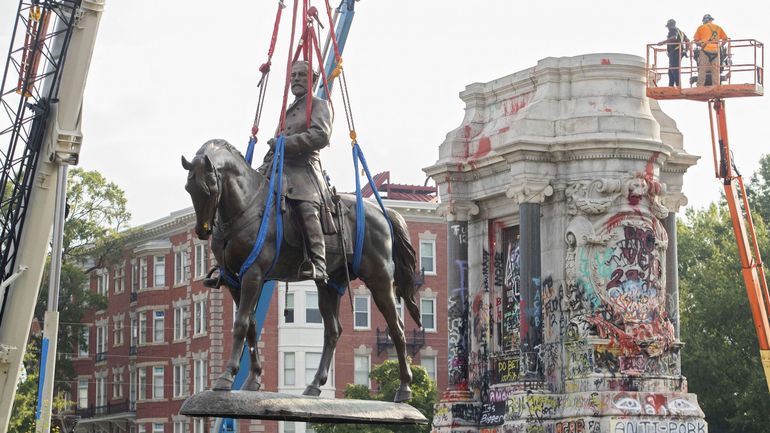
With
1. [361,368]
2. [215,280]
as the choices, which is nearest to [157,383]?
[361,368]

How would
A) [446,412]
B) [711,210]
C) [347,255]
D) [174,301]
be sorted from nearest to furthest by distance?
[347,255]
[446,412]
[711,210]
[174,301]

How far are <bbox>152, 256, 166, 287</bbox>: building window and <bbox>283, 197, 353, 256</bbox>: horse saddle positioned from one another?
64.5 meters

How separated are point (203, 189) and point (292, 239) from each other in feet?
5.20

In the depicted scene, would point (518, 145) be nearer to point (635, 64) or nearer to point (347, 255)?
point (635, 64)

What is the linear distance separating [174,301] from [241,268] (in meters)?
64.5

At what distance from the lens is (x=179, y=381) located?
79375 millimetres

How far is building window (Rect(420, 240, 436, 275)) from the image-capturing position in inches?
3012

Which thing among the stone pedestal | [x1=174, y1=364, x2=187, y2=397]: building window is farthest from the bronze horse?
[x1=174, y1=364, x2=187, y2=397]: building window

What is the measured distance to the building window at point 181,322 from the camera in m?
79.4

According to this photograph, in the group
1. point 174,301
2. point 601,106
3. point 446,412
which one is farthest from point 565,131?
point 174,301

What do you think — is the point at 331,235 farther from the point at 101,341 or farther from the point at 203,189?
the point at 101,341

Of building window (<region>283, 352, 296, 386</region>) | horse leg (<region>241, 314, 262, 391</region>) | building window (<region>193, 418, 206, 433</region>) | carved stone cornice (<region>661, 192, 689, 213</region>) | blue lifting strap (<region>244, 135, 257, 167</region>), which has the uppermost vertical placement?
carved stone cornice (<region>661, 192, 689, 213</region>)

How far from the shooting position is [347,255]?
18484 millimetres

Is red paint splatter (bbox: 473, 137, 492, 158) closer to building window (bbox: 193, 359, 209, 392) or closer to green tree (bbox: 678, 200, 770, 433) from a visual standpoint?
green tree (bbox: 678, 200, 770, 433)
